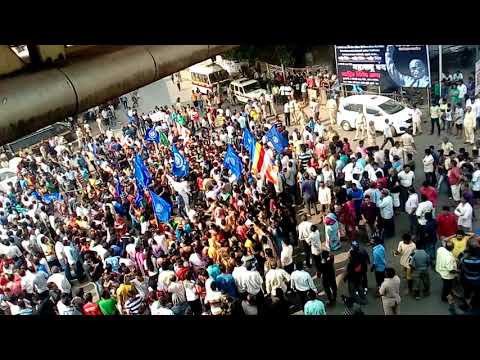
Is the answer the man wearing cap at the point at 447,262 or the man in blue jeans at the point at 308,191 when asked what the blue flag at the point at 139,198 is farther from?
the man wearing cap at the point at 447,262

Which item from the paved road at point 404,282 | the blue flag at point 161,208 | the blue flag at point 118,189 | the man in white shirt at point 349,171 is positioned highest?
the man in white shirt at point 349,171

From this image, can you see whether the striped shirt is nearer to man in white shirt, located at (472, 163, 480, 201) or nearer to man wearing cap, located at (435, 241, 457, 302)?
man wearing cap, located at (435, 241, 457, 302)

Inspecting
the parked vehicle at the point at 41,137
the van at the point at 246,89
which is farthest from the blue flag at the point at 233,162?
the parked vehicle at the point at 41,137

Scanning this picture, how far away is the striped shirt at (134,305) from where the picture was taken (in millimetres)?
8438

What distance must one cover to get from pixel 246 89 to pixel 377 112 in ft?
24.1

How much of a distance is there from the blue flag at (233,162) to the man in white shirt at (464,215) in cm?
502

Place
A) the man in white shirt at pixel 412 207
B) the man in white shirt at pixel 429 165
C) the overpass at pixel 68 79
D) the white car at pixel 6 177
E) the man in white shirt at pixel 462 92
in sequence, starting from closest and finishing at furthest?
the overpass at pixel 68 79
the man in white shirt at pixel 412 207
the man in white shirt at pixel 429 165
the man in white shirt at pixel 462 92
the white car at pixel 6 177

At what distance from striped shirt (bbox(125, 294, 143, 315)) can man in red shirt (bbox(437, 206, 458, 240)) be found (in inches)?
188

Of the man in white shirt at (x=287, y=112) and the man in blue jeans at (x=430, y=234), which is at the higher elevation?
the man in white shirt at (x=287, y=112)

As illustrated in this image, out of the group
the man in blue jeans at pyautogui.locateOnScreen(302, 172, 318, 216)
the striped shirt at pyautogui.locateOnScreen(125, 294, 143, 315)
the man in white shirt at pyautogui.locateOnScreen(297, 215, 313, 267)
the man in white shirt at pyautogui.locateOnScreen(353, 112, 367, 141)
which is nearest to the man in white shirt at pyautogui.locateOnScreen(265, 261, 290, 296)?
the man in white shirt at pyautogui.locateOnScreen(297, 215, 313, 267)

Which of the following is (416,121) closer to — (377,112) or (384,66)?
(377,112)
